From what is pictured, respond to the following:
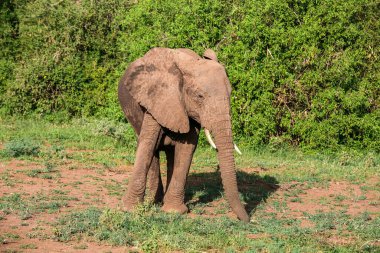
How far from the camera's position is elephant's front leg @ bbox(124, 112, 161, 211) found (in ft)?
29.5

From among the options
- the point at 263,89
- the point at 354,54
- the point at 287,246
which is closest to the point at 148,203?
the point at 287,246

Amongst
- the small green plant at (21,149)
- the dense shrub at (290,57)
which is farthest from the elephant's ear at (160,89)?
the dense shrub at (290,57)

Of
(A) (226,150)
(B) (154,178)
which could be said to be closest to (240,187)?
(B) (154,178)

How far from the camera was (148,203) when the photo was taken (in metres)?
9.02

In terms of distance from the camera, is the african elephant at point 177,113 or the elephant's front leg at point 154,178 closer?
the african elephant at point 177,113

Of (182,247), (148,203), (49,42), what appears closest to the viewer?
(182,247)

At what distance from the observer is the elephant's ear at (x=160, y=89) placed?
8773 millimetres

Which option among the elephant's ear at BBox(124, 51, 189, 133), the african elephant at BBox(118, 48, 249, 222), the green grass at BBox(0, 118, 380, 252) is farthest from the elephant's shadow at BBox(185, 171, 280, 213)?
the elephant's ear at BBox(124, 51, 189, 133)

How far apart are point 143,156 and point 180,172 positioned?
0.56 m

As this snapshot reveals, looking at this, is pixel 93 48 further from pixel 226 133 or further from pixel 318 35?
pixel 226 133

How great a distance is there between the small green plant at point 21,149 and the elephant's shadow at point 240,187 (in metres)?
2.81

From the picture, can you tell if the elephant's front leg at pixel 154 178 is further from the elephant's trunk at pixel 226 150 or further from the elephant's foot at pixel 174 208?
the elephant's trunk at pixel 226 150

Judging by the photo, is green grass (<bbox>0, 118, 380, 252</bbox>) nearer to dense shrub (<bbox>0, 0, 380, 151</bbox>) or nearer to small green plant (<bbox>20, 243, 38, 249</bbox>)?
small green plant (<bbox>20, 243, 38, 249</bbox>)

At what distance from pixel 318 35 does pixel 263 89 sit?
1422 mm
